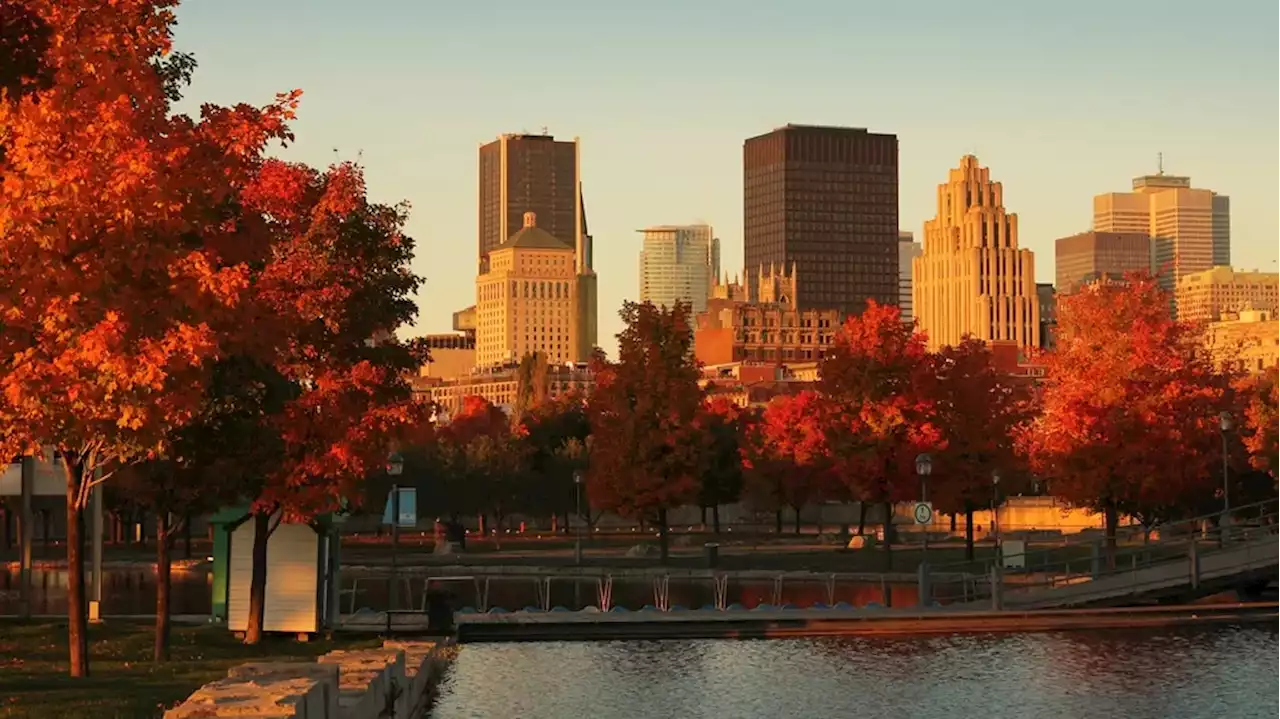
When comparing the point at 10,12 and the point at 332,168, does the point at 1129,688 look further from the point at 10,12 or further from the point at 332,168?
the point at 10,12

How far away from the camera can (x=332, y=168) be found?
44.3 metres

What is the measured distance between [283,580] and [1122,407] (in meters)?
37.8

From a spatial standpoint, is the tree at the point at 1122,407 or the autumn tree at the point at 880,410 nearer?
the tree at the point at 1122,407

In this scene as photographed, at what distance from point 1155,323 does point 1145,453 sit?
5482 mm

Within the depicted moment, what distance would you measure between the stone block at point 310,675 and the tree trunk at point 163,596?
12.0m

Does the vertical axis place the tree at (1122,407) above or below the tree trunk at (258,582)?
above

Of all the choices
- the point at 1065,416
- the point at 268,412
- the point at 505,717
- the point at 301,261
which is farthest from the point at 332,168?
the point at 1065,416

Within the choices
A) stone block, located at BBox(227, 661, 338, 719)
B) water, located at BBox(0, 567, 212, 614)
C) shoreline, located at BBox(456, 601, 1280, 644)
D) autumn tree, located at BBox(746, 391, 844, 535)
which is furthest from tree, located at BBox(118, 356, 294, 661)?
autumn tree, located at BBox(746, 391, 844, 535)

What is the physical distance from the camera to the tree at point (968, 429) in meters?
81.8

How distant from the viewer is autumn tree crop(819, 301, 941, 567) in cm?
8044

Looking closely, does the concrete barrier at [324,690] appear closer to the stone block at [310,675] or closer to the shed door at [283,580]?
the stone block at [310,675]

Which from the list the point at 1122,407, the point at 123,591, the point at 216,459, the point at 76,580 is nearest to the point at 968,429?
the point at 1122,407

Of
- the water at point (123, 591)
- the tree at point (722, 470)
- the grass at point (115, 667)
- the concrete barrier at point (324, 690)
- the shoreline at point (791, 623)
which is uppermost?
the tree at point (722, 470)

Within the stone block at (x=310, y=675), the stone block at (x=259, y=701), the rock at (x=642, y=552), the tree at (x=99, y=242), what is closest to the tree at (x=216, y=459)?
the tree at (x=99, y=242)
